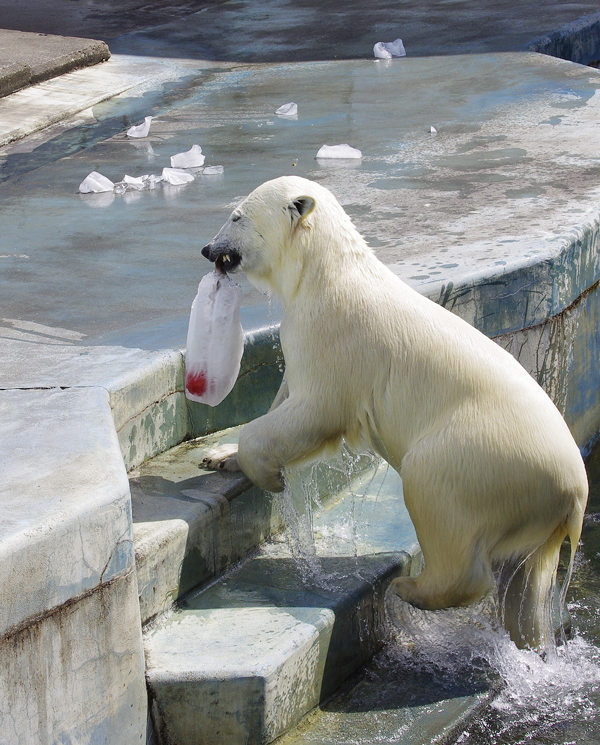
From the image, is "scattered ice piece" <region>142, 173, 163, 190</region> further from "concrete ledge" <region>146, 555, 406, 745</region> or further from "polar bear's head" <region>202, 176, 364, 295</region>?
"concrete ledge" <region>146, 555, 406, 745</region>

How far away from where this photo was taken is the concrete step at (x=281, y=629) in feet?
7.80

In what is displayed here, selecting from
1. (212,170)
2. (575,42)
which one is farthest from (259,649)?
(575,42)

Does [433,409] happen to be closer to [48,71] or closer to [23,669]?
[23,669]

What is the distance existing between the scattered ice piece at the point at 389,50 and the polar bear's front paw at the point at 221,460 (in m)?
5.69

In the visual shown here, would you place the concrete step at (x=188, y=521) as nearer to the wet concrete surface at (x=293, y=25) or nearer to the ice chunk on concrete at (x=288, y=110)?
the ice chunk on concrete at (x=288, y=110)

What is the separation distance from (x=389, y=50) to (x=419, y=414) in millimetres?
6014

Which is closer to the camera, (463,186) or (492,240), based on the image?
(492,240)

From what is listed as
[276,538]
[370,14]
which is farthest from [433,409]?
[370,14]

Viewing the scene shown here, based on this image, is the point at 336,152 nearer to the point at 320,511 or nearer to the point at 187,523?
the point at 320,511

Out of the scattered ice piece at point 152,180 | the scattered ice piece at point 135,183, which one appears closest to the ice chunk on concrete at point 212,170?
the scattered ice piece at point 152,180

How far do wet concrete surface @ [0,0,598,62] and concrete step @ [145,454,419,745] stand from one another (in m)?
5.78

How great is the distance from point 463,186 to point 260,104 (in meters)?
2.41

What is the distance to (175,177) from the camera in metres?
5.09

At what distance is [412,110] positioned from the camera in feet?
21.0
